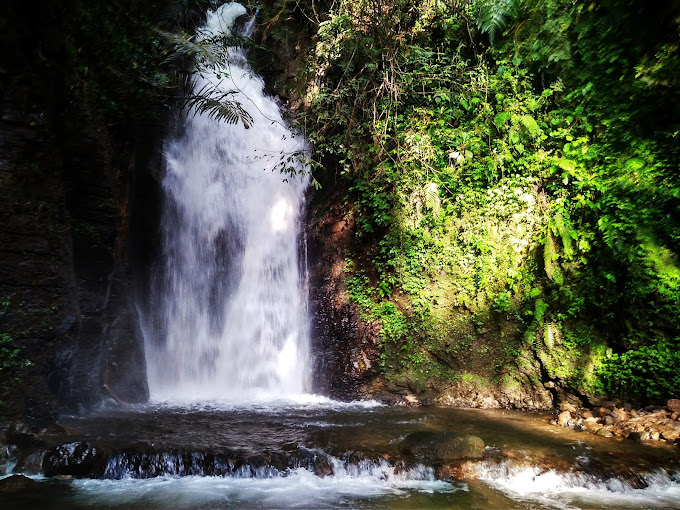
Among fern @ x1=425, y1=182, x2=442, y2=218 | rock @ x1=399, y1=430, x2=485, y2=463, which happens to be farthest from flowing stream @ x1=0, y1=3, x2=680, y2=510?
fern @ x1=425, y1=182, x2=442, y2=218

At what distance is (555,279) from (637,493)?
3.43 metres

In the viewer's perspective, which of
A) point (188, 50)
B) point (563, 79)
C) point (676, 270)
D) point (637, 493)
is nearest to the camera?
point (637, 493)

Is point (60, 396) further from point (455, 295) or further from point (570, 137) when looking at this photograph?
point (570, 137)

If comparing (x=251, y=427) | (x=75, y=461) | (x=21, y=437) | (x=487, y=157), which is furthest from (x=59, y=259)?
(x=487, y=157)

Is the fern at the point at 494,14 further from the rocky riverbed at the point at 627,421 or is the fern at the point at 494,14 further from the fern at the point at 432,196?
the rocky riverbed at the point at 627,421

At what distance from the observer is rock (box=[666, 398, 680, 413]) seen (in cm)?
580

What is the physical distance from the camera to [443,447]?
5.32m

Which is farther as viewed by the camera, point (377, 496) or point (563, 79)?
point (563, 79)

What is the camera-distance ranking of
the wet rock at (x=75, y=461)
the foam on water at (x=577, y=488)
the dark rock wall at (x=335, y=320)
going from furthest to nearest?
the dark rock wall at (x=335, y=320), the wet rock at (x=75, y=461), the foam on water at (x=577, y=488)

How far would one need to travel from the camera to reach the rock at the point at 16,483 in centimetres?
441

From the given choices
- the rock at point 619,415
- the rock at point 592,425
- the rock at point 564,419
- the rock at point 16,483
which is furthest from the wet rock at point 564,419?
the rock at point 16,483

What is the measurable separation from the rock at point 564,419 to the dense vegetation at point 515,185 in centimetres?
68

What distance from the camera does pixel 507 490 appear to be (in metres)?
4.64

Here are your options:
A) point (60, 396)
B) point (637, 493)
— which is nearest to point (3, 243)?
point (60, 396)
